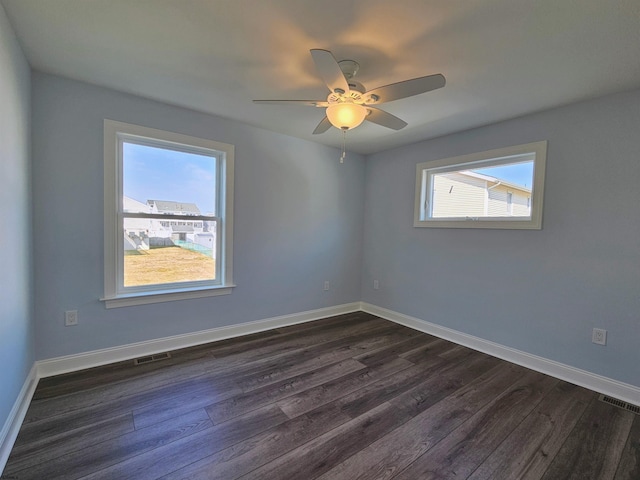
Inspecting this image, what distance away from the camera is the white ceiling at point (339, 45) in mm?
1486

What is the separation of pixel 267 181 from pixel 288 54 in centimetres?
165

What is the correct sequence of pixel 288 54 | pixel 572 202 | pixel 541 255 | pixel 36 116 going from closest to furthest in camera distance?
pixel 288 54 < pixel 36 116 < pixel 572 202 < pixel 541 255

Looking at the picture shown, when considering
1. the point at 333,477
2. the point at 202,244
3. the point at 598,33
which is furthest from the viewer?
the point at 202,244

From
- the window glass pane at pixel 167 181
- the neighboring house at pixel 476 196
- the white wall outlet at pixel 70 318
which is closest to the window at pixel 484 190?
the neighboring house at pixel 476 196

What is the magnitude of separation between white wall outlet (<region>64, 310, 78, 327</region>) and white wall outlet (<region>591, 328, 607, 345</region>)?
4268mm

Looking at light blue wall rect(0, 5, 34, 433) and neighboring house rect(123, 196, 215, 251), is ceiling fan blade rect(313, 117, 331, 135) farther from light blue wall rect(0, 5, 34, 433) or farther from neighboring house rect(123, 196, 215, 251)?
light blue wall rect(0, 5, 34, 433)

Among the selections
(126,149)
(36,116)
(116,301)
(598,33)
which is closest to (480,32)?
(598,33)

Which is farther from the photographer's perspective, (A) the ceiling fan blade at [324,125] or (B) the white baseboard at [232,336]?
(A) the ceiling fan blade at [324,125]

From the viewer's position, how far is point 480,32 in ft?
5.32

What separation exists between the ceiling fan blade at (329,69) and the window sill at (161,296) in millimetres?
2304

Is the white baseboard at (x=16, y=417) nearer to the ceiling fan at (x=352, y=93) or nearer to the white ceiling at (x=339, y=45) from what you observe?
the white ceiling at (x=339, y=45)

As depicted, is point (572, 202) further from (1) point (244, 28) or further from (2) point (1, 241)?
(2) point (1, 241)

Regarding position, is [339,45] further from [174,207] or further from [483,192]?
[483,192]

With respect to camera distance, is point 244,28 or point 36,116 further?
point 36,116
